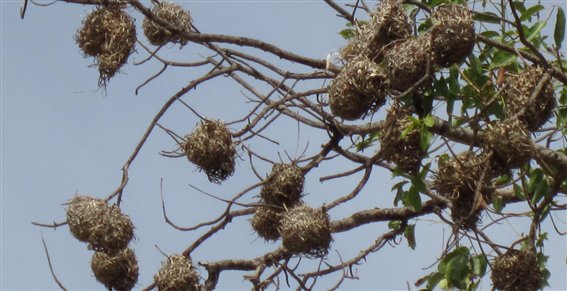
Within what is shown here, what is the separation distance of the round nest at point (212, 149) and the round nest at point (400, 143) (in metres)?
0.61

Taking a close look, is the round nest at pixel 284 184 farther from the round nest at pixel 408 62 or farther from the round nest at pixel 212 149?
the round nest at pixel 408 62

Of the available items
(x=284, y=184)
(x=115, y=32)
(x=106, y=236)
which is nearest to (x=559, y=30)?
(x=284, y=184)

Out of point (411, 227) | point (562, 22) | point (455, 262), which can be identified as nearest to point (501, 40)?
point (562, 22)

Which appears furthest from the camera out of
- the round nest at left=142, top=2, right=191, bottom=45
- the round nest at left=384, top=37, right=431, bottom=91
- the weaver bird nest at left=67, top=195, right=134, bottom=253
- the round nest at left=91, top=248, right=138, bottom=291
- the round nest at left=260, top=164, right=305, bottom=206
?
the round nest at left=260, top=164, right=305, bottom=206

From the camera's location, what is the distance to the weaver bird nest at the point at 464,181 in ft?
11.4

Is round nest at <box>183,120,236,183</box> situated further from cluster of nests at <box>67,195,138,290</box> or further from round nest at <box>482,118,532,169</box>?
round nest at <box>482,118,532,169</box>

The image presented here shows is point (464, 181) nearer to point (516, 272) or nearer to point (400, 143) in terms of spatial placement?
point (400, 143)

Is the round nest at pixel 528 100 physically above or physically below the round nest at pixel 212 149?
below

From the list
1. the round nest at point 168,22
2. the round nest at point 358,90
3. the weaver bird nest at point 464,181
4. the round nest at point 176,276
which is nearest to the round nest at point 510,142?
the weaver bird nest at point 464,181

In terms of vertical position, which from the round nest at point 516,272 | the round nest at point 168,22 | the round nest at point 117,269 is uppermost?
the round nest at point 168,22

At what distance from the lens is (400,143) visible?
354 cm

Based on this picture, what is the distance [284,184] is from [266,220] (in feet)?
0.60

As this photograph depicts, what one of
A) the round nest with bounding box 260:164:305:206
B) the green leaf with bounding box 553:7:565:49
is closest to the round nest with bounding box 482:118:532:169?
the green leaf with bounding box 553:7:565:49

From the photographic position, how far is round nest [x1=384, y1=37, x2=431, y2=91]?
3312 millimetres
